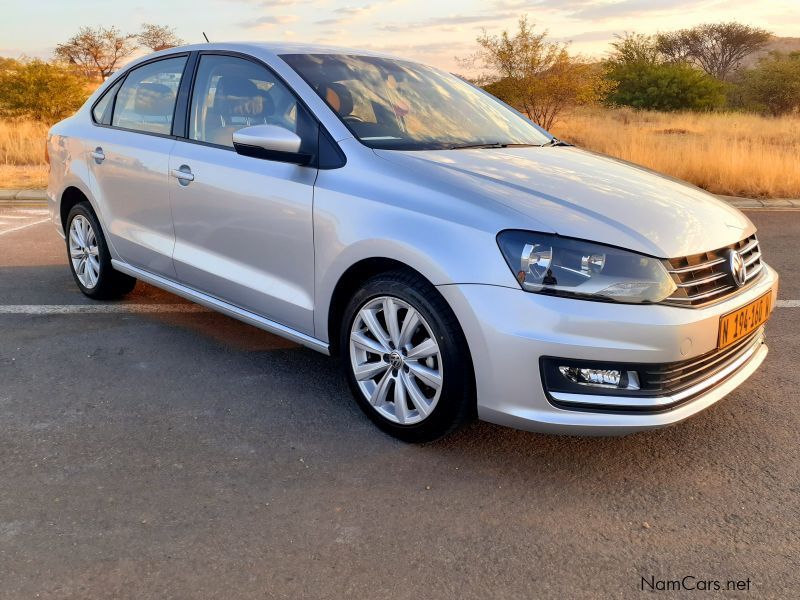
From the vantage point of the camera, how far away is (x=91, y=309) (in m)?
5.10

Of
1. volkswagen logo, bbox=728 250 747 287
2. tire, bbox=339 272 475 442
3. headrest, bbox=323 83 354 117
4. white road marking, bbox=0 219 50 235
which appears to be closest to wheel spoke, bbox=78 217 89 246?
headrest, bbox=323 83 354 117

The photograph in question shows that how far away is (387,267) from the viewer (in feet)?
10.3

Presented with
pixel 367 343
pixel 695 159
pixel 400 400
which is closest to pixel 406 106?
pixel 367 343

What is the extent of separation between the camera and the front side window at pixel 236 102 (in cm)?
363

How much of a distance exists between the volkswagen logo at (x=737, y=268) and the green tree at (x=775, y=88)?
32553 mm

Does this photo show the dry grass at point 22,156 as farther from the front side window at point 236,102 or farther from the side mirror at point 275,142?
the side mirror at point 275,142

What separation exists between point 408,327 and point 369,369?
314 mm

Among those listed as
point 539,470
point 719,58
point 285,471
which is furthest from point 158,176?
point 719,58

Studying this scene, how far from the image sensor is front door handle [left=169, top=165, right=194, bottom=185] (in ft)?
13.0

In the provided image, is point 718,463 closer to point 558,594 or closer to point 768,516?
point 768,516

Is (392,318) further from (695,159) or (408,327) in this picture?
(695,159)

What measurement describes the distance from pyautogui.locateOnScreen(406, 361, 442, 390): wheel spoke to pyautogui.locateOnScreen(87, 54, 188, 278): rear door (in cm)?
181

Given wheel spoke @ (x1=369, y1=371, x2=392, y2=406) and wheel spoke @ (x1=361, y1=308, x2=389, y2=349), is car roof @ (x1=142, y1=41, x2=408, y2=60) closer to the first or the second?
wheel spoke @ (x1=361, y1=308, x2=389, y2=349)

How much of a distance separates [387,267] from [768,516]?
163 centimetres
